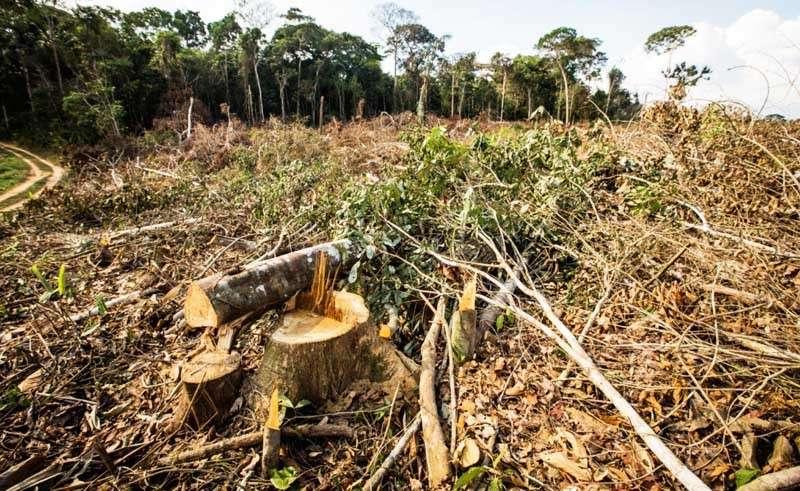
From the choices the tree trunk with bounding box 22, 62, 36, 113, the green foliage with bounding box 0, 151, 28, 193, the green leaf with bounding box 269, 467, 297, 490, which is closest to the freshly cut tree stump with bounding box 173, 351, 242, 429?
the green leaf with bounding box 269, 467, 297, 490

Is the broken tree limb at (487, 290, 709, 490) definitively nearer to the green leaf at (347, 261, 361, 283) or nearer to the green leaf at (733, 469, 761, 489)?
the green leaf at (733, 469, 761, 489)

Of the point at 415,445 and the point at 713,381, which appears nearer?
the point at 415,445

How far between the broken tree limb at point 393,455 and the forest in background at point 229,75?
12.7 meters

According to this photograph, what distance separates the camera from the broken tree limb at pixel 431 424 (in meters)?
2.09

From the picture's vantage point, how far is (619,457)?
2.13 meters

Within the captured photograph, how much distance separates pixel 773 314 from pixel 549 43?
38484 mm

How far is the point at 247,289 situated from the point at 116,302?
1.92 m

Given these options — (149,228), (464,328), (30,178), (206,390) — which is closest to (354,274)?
(464,328)

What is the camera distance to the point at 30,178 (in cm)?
1091

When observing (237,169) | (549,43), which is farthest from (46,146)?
(549,43)

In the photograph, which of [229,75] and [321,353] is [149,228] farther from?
[229,75]

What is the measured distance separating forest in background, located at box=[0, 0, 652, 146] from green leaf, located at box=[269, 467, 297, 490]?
512 inches

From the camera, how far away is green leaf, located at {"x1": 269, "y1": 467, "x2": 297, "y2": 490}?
2002 millimetres

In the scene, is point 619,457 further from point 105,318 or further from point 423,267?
point 105,318
